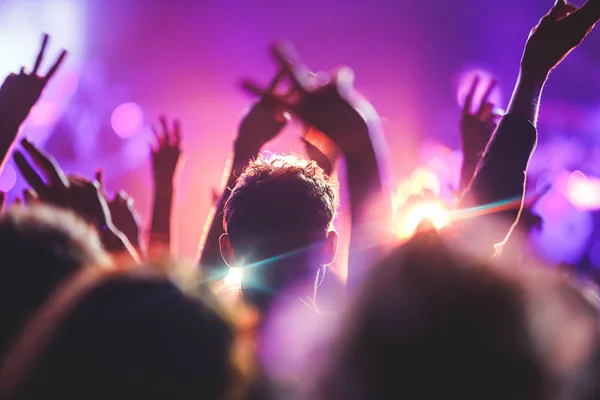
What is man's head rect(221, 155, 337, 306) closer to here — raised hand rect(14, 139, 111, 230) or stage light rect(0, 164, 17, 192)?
raised hand rect(14, 139, 111, 230)

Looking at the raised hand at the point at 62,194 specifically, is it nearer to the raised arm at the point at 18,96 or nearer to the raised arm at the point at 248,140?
the raised arm at the point at 18,96

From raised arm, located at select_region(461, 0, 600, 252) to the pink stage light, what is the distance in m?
5.34

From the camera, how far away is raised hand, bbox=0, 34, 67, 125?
1.23m

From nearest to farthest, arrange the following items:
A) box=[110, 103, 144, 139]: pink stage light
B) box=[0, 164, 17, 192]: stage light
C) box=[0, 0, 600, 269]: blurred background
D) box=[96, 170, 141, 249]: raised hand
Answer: box=[96, 170, 141, 249]: raised hand, box=[0, 0, 600, 269]: blurred background, box=[110, 103, 144, 139]: pink stage light, box=[0, 164, 17, 192]: stage light

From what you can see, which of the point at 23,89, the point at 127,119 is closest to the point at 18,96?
the point at 23,89

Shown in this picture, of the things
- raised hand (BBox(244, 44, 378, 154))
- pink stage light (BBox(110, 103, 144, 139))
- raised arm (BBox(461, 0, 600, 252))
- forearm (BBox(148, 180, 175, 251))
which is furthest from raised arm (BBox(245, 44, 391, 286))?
pink stage light (BBox(110, 103, 144, 139))

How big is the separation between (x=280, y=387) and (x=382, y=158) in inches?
23.5

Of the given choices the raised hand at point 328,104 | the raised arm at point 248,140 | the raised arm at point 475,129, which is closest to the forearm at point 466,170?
the raised arm at point 475,129

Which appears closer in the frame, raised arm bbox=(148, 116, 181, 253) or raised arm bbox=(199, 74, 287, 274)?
raised arm bbox=(199, 74, 287, 274)

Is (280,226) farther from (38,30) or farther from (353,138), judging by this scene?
(38,30)

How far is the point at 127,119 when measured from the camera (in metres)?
5.90

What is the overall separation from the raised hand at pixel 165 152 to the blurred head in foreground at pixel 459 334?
140 centimetres

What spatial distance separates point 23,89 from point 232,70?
4.28 m

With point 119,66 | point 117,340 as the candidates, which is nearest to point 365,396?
point 117,340
